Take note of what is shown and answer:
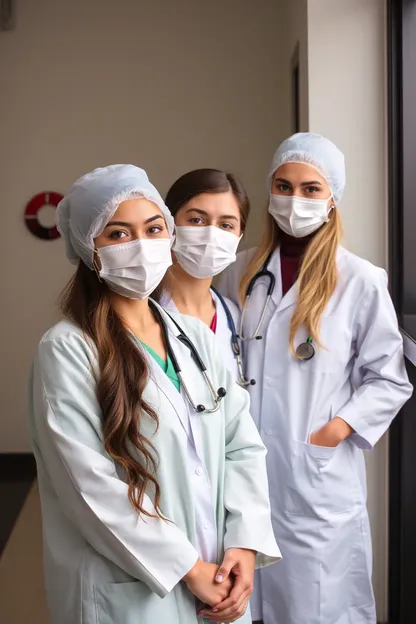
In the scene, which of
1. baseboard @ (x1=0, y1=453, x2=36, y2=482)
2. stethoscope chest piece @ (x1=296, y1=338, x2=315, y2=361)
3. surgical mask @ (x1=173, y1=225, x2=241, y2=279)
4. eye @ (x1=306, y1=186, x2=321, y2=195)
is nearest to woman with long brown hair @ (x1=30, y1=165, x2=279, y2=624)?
surgical mask @ (x1=173, y1=225, x2=241, y2=279)

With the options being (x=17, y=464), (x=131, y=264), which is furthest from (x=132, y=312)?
(x=17, y=464)

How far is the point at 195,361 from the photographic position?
1.52 m

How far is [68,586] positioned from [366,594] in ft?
3.42

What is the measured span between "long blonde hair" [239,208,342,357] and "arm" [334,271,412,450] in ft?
0.37

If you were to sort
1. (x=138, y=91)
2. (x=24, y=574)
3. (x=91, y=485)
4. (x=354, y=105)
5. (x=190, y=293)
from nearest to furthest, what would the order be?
(x=91, y=485) → (x=190, y=293) → (x=354, y=105) → (x=24, y=574) → (x=138, y=91)

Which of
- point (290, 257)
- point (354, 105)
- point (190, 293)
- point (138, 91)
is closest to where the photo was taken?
point (190, 293)

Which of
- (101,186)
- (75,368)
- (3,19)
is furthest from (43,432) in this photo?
(3,19)

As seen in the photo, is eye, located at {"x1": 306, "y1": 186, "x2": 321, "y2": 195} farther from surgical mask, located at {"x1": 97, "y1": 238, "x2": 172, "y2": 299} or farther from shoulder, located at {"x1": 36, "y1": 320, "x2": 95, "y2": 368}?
shoulder, located at {"x1": 36, "y1": 320, "x2": 95, "y2": 368}

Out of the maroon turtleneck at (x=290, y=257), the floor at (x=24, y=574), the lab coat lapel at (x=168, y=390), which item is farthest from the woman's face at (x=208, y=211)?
the floor at (x=24, y=574)

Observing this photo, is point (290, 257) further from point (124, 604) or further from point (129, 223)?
point (124, 604)

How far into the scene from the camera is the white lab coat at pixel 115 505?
4.21 feet

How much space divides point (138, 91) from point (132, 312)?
296 cm

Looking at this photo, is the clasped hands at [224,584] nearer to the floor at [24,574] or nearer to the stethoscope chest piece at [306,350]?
the stethoscope chest piece at [306,350]

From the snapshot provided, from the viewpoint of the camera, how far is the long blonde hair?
1929 mm
